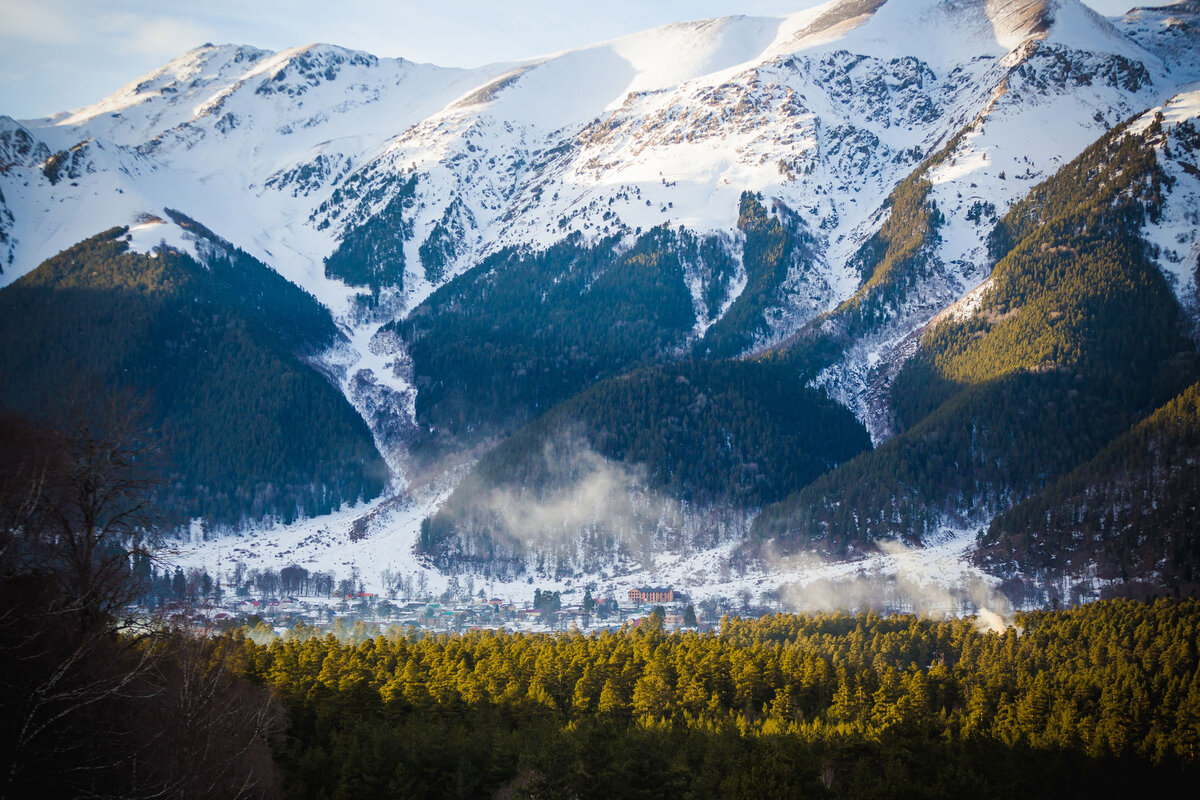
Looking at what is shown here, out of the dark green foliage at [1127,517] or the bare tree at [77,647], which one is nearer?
the bare tree at [77,647]

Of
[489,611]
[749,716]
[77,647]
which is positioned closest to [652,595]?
[489,611]

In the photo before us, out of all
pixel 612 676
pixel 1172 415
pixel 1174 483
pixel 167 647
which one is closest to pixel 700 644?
pixel 612 676

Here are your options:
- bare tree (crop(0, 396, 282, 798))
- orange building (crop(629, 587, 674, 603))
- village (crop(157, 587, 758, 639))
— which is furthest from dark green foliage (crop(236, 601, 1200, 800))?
orange building (crop(629, 587, 674, 603))

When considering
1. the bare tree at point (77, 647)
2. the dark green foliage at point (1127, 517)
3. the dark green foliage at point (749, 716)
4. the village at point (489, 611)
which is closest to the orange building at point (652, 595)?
the village at point (489, 611)

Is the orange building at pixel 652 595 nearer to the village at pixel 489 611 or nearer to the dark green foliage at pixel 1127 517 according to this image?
the village at pixel 489 611

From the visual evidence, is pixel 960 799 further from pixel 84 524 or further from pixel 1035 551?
pixel 1035 551

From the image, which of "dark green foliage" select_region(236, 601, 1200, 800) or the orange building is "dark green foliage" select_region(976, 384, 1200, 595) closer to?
the orange building
